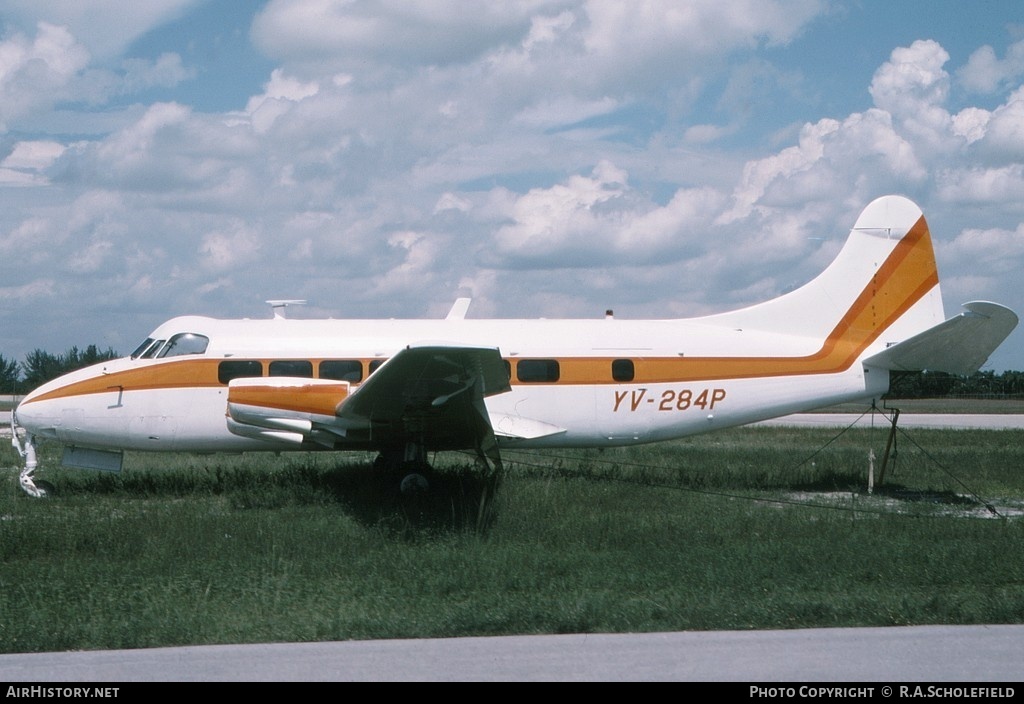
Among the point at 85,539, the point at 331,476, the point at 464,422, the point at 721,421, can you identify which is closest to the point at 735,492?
the point at 721,421

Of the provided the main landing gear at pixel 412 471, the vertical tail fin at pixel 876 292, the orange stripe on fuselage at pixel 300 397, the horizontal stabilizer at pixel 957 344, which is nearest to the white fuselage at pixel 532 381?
the vertical tail fin at pixel 876 292

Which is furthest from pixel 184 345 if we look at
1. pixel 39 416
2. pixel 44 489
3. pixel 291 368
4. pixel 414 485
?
pixel 414 485

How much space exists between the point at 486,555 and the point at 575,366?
5153 millimetres

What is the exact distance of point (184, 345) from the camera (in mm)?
13258

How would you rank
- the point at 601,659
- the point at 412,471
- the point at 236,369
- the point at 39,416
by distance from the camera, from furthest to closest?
the point at 236,369
the point at 39,416
the point at 412,471
the point at 601,659

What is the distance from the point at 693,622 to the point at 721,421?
7.46 metres

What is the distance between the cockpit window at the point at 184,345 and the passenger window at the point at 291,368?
1.06 metres

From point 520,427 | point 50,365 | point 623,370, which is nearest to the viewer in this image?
point 520,427

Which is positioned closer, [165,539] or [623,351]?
[165,539]

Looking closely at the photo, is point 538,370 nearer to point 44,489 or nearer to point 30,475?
point 44,489

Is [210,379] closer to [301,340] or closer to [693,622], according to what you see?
[301,340]

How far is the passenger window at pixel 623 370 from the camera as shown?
13586 millimetres

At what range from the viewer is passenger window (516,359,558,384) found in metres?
13.4

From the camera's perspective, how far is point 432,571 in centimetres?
827
